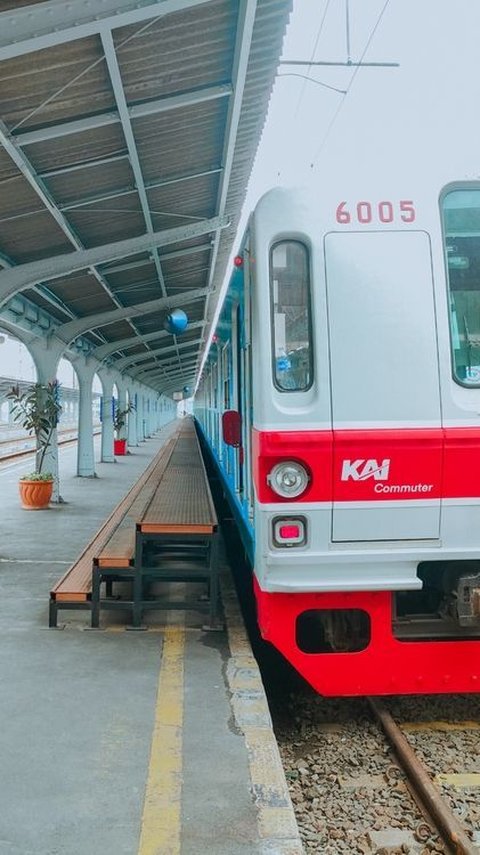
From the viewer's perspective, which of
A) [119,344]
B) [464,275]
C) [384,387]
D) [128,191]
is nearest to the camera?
[384,387]

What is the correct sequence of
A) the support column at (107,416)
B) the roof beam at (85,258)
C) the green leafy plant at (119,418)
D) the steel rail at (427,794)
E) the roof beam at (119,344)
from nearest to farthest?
the steel rail at (427,794) < the roof beam at (85,258) < the roof beam at (119,344) < the support column at (107,416) < the green leafy plant at (119,418)

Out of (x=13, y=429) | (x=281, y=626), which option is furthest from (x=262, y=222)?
(x=13, y=429)

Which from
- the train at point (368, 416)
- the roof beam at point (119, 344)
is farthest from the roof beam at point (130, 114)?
the roof beam at point (119, 344)

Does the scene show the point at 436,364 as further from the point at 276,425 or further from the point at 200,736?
the point at 200,736

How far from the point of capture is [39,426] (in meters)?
11.6

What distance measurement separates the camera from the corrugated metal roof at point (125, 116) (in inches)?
184

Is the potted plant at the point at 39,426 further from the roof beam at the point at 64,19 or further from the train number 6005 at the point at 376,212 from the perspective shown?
the train number 6005 at the point at 376,212

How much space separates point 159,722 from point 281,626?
74 centimetres

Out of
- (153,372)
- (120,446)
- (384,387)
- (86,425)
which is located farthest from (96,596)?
(153,372)

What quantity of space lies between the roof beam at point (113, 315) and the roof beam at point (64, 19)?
807 centimetres

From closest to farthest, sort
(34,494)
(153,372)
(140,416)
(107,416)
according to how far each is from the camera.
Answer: (34,494) → (107,416) → (153,372) → (140,416)

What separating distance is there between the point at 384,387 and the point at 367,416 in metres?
0.16

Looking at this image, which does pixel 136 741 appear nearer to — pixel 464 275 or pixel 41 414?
pixel 464 275

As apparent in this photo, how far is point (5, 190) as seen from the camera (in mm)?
6492
